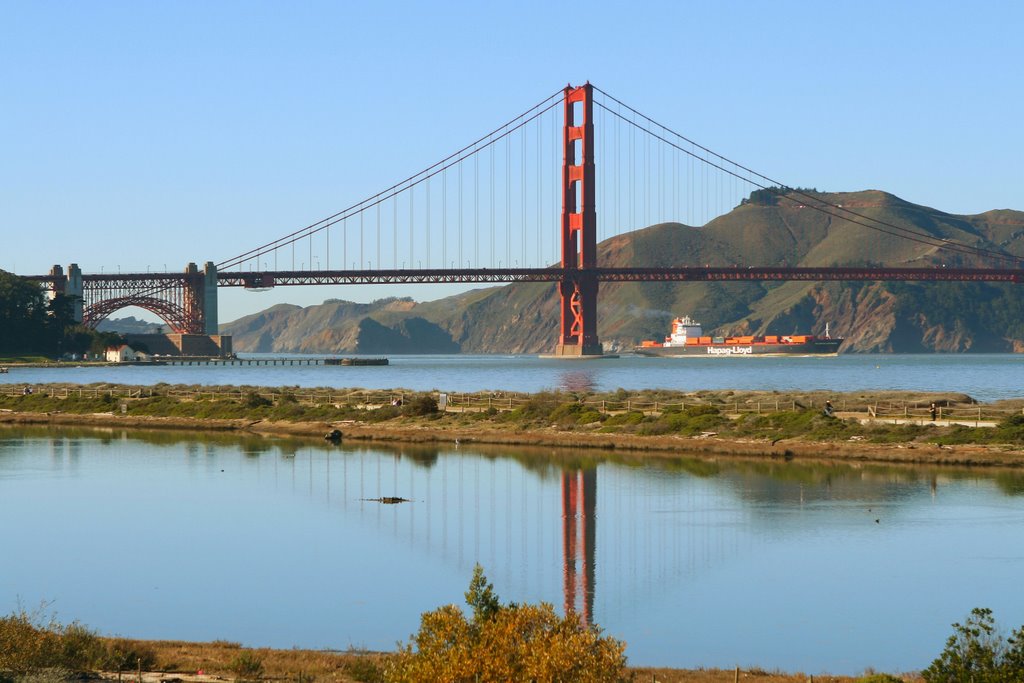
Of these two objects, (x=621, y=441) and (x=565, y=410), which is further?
(x=565, y=410)

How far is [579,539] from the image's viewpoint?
79.8 ft

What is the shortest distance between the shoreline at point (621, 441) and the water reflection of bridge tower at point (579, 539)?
20.4ft

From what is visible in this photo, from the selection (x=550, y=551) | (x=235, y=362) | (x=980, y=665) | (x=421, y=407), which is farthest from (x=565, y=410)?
(x=235, y=362)

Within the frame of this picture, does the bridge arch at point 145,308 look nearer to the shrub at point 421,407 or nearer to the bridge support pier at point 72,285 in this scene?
the bridge support pier at point 72,285

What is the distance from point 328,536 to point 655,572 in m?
7.05

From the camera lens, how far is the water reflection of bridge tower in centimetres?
1878

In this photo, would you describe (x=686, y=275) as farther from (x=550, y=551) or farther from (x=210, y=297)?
(x=550, y=551)

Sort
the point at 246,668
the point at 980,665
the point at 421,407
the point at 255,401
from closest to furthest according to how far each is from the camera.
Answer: the point at 980,665 → the point at 246,668 → the point at 421,407 → the point at 255,401

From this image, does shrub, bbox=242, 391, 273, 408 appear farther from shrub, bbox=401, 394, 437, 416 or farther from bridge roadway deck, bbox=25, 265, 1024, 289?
bridge roadway deck, bbox=25, 265, 1024, 289

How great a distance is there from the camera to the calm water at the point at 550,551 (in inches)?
679

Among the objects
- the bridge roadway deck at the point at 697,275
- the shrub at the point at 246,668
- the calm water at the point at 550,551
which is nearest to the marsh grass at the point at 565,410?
the calm water at the point at 550,551

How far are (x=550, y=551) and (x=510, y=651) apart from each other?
11622 millimetres

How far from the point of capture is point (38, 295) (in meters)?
148

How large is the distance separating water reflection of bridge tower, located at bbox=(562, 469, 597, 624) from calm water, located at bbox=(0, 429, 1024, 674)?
80 millimetres
